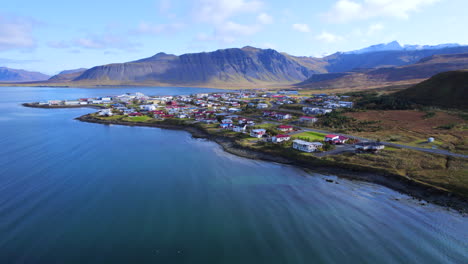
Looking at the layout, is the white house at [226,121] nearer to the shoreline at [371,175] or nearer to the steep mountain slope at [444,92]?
the shoreline at [371,175]

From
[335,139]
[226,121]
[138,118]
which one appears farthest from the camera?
[138,118]

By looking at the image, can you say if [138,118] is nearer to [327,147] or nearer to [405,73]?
[327,147]

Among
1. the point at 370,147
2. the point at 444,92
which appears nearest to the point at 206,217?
the point at 370,147

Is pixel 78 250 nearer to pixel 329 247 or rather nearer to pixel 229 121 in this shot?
pixel 329 247

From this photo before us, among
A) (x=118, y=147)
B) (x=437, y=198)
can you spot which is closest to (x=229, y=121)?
(x=118, y=147)

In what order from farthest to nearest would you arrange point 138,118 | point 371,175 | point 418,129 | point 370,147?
point 138,118, point 418,129, point 370,147, point 371,175

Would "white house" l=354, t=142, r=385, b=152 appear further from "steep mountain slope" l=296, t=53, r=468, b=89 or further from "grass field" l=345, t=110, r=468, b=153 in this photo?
"steep mountain slope" l=296, t=53, r=468, b=89

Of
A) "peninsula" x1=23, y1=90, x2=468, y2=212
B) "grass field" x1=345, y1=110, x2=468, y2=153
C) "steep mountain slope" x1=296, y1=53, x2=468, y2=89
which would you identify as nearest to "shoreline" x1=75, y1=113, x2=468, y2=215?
"peninsula" x1=23, y1=90, x2=468, y2=212
